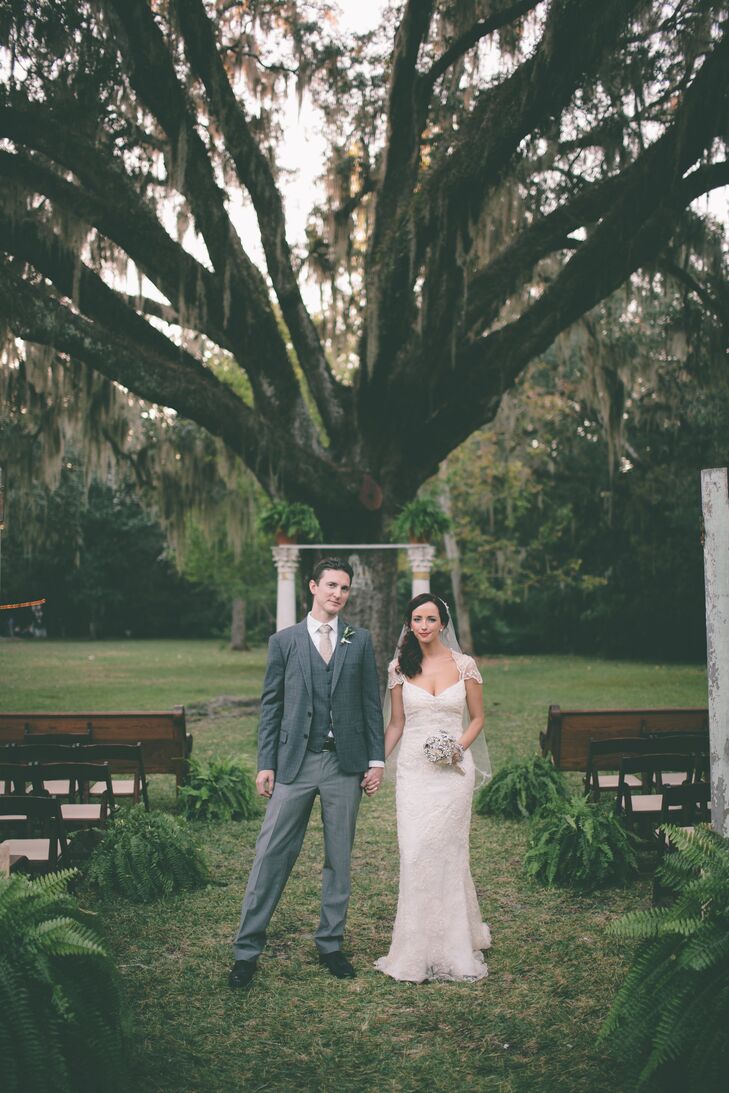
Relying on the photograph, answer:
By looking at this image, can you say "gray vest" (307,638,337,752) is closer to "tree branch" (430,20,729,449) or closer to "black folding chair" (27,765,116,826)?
"black folding chair" (27,765,116,826)

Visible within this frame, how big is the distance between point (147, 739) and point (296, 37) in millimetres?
8106

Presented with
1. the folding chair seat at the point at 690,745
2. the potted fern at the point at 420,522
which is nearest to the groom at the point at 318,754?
the folding chair seat at the point at 690,745

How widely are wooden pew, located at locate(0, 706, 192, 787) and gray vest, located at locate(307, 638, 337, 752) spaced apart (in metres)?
3.86

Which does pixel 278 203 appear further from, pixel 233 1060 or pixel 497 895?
pixel 233 1060

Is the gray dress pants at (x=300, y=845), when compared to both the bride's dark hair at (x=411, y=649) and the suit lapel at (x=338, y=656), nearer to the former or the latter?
the suit lapel at (x=338, y=656)

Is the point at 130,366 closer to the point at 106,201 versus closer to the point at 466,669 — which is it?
the point at 106,201

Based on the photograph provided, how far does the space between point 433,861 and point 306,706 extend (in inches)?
37.1

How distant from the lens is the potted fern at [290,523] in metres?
10.8

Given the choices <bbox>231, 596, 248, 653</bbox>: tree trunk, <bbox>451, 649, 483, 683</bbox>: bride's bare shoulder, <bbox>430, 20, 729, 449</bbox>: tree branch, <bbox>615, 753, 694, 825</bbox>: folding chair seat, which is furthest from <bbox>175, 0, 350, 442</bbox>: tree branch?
<bbox>231, 596, 248, 653</bbox>: tree trunk

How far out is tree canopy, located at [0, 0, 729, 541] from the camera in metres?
9.23

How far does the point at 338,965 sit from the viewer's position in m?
4.34

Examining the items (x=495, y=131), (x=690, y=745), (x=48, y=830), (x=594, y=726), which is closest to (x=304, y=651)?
(x=48, y=830)

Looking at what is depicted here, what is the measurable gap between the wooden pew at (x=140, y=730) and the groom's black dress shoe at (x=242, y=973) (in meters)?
3.77

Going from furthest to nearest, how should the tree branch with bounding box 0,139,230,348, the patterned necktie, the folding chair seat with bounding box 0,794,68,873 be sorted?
the tree branch with bounding box 0,139,230,348 < the folding chair seat with bounding box 0,794,68,873 < the patterned necktie
